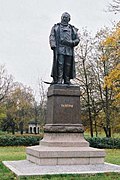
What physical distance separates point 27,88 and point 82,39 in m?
22.8

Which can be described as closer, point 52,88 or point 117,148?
point 52,88

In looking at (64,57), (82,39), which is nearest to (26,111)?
(82,39)

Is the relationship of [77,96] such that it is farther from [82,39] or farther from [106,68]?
[82,39]

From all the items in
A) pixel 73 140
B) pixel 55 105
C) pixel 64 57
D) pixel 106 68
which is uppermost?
pixel 106 68

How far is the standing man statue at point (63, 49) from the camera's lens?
528 inches

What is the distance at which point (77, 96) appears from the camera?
42.9ft

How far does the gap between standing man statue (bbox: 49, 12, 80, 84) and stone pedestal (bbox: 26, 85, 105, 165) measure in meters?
0.59

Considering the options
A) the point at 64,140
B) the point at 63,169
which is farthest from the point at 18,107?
the point at 63,169

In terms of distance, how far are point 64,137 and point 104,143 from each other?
55.6 feet

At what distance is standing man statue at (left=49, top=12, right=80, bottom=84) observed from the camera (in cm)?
1341

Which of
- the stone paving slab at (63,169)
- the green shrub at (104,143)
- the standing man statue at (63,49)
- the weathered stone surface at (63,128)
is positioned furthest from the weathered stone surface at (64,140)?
the green shrub at (104,143)

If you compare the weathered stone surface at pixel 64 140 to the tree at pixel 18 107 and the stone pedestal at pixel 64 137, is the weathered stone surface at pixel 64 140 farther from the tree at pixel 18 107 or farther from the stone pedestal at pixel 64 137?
the tree at pixel 18 107

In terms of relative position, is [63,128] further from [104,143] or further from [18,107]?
[18,107]

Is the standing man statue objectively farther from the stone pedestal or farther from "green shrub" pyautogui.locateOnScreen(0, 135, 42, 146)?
"green shrub" pyautogui.locateOnScreen(0, 135, 42, 146)
